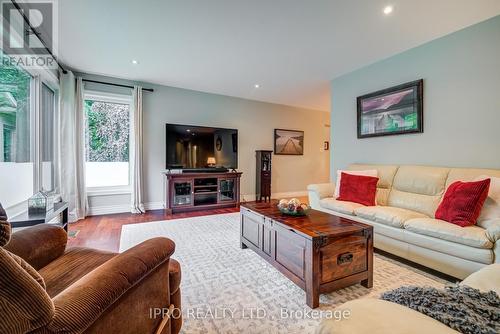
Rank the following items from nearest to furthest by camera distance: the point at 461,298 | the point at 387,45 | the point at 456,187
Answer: the point at 461,298 → the point at 456,187 → the point at 387,45

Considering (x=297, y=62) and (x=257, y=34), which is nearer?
(x=257, y=34)

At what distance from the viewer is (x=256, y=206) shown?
2.51 m

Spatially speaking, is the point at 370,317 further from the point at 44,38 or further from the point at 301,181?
the point at 301,181

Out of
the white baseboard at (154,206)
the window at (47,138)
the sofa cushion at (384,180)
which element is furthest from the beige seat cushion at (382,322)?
the white baseboard at (154,206)

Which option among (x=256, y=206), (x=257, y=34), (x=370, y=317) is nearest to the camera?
(x=370, y=317)

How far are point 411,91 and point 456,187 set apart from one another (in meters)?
1.52

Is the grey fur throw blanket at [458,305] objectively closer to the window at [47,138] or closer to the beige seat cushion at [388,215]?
the beige seat cushion at [388,215]

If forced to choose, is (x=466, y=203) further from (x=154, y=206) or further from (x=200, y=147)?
(x=154, y=206)

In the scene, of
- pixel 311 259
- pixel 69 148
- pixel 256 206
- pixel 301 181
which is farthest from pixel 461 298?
pixel 301 181

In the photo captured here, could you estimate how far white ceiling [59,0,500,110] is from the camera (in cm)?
228

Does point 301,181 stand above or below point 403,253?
above

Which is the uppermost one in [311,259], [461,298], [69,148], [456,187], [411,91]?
[411,91]

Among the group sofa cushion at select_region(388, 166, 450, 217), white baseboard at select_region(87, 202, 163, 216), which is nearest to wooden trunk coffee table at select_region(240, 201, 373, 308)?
sofa cushion at select_region(388, 166, 450, 217)

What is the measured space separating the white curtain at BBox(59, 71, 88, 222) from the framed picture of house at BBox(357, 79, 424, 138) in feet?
15.6
